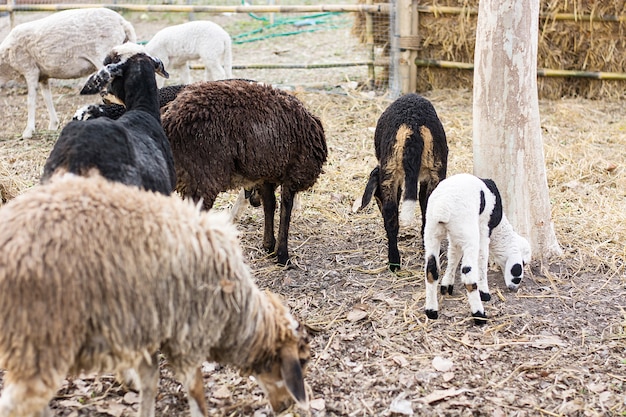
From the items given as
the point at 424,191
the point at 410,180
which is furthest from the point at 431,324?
the point at 424,191

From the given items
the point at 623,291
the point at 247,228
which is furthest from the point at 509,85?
the point at 247,228

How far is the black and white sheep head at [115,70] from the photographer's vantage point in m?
4.62

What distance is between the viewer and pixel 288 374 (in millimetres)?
3348

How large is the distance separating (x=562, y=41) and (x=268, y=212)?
6.20 metres

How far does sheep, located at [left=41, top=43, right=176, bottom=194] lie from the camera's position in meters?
3.61

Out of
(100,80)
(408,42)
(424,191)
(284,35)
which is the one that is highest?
(100,80)

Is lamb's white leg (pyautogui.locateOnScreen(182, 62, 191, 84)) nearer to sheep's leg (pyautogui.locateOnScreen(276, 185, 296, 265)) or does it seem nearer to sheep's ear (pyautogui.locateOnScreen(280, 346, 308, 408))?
sheep's leg (pyautogui.locateOnScreen(276, 185, 296, 265))

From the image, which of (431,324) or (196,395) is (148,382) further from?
(431,324)

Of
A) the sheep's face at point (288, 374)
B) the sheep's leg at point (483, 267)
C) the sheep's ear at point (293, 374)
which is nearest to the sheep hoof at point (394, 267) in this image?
the sheep's leg at point (483, 267)

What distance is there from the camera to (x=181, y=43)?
9461mm

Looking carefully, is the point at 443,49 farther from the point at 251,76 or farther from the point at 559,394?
the point at 559,394

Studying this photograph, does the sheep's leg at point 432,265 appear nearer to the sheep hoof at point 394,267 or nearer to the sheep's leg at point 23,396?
the sheep hoof at point 394,267

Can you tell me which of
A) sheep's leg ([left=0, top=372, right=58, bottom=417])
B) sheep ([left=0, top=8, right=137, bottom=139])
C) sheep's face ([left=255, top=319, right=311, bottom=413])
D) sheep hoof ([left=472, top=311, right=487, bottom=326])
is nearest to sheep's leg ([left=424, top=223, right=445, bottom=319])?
sheep hoof ([left=472, top=311, right=487, bottom=326])

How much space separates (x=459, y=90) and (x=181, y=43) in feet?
13.5
